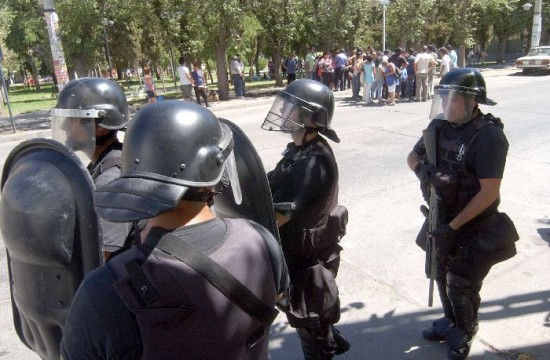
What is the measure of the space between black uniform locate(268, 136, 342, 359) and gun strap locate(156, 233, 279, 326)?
102 centimetres

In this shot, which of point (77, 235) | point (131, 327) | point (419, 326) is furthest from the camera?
point (419, 326)

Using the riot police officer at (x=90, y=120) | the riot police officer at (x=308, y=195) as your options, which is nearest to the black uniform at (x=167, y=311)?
the riot police officer at (x=308, y=195)

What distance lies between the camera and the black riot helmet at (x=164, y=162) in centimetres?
124

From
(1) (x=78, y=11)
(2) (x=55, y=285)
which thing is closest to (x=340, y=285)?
(2) (x=55, y=285)

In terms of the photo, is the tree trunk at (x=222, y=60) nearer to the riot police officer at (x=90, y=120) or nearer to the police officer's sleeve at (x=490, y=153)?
the riot police officer at (x=90, y=120)

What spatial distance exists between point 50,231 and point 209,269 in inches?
26.7

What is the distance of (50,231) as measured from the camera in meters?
1.57

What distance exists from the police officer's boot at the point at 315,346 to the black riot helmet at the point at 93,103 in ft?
5.17

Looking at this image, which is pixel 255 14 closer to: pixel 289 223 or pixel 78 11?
pixel 78 11

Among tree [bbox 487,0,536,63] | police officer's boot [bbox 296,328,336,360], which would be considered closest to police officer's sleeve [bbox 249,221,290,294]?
police officer's boot [bbox 296,328,336,360]

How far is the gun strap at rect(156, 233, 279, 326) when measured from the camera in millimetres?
1212

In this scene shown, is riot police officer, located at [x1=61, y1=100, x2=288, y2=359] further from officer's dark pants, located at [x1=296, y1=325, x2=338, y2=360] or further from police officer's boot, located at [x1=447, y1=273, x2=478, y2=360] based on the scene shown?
police officer's boot, located at [x1=447, y1=273, x2=478, y2=360]

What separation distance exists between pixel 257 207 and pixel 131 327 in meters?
0.86

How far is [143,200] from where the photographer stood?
4.05ft
